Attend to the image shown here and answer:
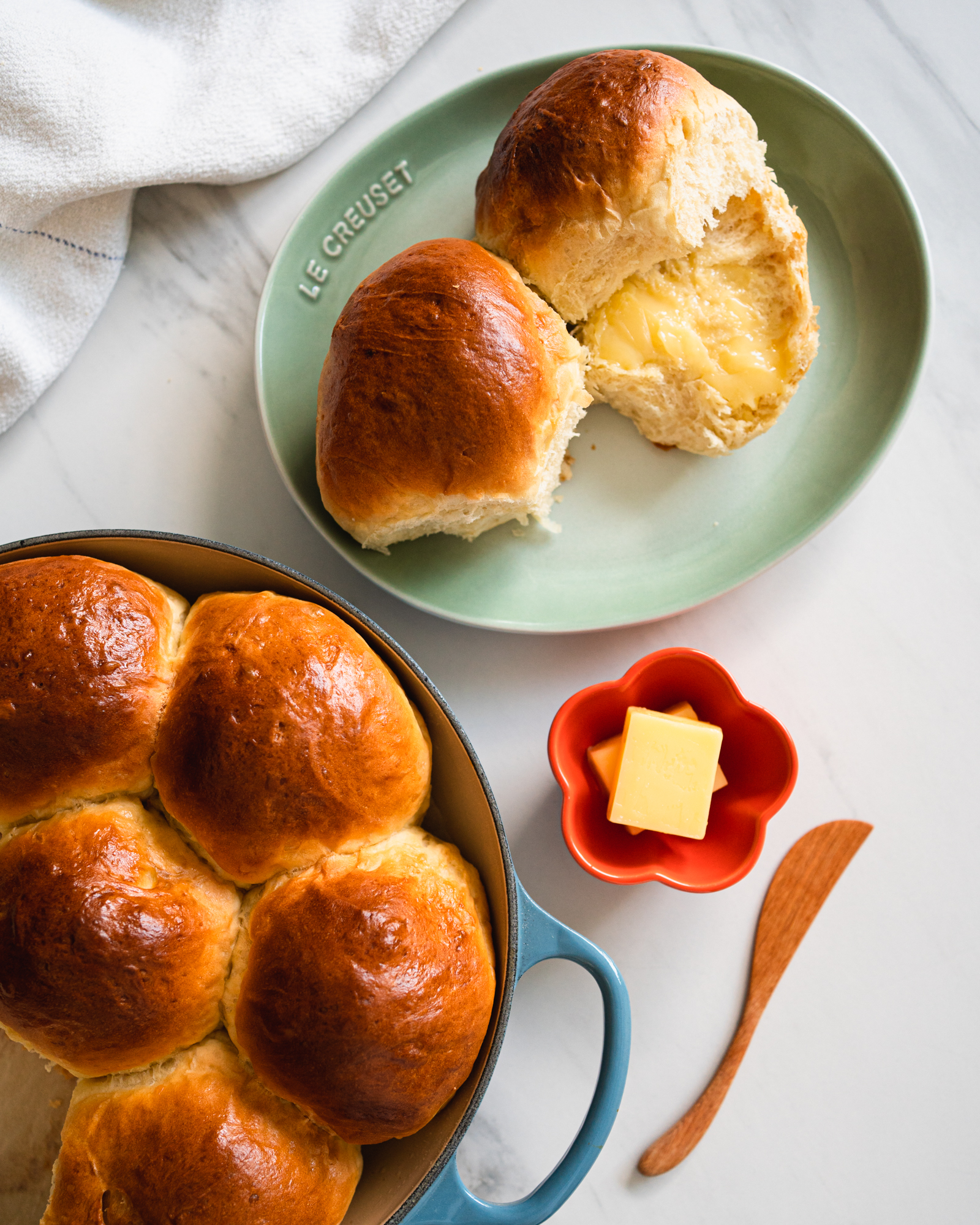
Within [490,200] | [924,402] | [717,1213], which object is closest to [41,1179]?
[717,1213]

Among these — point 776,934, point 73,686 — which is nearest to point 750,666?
point 776,934

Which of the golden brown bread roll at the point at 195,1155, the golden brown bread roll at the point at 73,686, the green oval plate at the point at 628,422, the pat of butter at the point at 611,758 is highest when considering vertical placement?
the green oval plate at the point at 628,422

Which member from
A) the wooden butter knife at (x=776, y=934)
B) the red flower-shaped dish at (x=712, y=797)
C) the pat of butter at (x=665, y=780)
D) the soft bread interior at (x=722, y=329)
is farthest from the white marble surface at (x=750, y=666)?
the soft bread interior at (x=722, y=329)

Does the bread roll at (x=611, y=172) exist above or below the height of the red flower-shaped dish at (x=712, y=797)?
above

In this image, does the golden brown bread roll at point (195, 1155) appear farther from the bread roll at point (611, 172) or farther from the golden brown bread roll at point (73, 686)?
the bread roll at point (611, 172)

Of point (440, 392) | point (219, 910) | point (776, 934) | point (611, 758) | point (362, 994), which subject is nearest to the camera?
point (362, 994)

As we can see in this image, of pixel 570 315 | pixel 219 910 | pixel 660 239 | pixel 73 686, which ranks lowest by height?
pixel 219 910

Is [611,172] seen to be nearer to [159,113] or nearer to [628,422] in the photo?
[628,422]
